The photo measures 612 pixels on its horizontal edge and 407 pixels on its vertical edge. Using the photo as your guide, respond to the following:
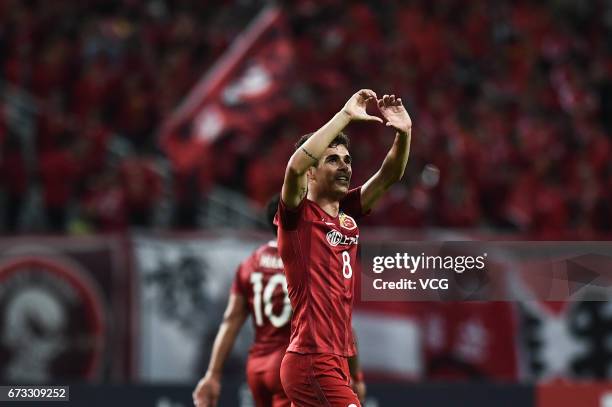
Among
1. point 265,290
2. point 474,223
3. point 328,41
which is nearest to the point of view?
point 265,290

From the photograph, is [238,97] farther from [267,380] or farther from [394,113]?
[394,113]

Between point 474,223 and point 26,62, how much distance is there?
5831mm

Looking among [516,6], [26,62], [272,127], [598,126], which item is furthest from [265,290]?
[516,6]

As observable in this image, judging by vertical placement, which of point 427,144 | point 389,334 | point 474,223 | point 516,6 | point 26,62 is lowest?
point 389,334

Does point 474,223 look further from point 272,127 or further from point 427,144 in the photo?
point 272,127

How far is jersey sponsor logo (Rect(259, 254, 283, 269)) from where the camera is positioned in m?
6.83

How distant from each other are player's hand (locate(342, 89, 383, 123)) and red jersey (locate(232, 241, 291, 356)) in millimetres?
1672

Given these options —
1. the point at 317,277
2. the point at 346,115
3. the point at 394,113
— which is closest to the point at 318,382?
the point at 317,277

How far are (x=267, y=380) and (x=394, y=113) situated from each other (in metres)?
1.91

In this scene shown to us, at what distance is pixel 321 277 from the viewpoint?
5.48 m

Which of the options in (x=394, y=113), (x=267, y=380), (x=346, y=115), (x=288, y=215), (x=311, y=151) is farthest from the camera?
(x=267, y=380)

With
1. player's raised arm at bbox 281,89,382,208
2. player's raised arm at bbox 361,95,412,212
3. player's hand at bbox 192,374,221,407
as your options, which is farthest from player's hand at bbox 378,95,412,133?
player's hand at bbox 192,374,221,407

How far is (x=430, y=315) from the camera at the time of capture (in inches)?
422

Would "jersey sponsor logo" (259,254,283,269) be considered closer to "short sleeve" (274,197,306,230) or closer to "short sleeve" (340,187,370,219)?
"short sleeve" (340,187,370,219)
